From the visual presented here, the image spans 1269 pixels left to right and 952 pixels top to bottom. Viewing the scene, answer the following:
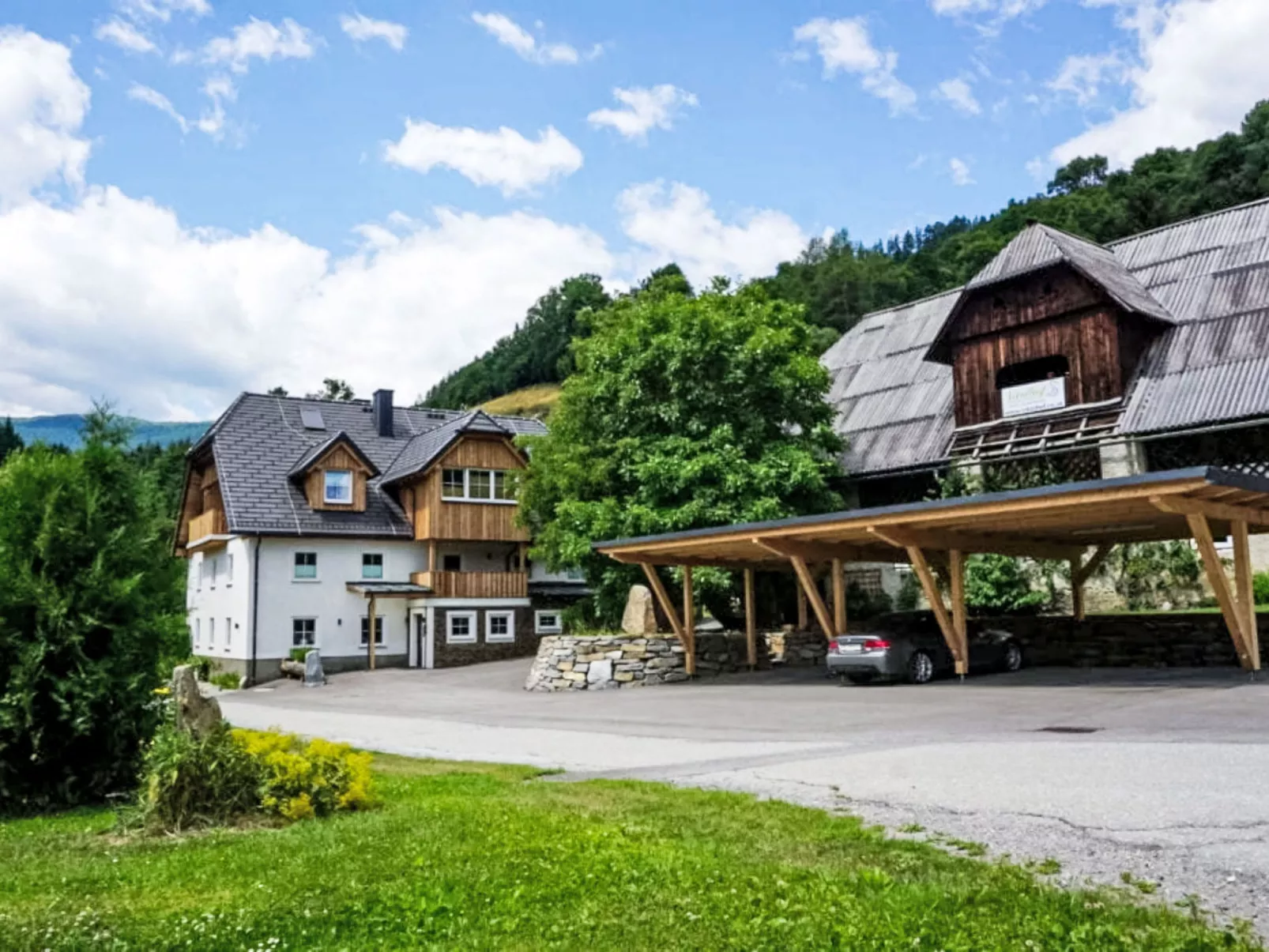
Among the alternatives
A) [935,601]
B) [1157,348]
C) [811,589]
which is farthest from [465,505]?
[1157,348]

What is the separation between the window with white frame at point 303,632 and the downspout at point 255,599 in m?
1.23

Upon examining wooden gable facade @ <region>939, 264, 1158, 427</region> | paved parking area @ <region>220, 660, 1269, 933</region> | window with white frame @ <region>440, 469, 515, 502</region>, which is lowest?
paved parking area @ <region>220, 660, 1269, 933</region>

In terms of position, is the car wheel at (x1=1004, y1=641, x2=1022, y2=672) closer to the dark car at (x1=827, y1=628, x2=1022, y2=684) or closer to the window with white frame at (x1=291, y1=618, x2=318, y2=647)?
the dark car at (x1=827, y1=628, x2=1022, y2=684)

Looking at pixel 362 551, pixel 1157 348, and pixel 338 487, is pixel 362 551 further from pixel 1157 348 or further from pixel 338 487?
pixel 1157 348

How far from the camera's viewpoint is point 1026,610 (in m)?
28.0

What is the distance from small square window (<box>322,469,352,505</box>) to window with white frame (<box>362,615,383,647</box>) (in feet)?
13.3

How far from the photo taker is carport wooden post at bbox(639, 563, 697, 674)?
25609 millimetres

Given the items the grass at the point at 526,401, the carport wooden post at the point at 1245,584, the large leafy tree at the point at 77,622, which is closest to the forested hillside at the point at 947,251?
the grass at the point at 526,401

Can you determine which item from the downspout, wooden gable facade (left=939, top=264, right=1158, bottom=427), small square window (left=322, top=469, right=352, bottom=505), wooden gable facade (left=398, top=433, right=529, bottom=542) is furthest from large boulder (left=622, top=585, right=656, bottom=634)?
small square window (left=322, top=469, right=352, bottom=505)

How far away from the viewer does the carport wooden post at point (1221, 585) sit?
16453mm

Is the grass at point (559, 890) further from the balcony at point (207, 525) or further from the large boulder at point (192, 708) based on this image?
the balcony at point (207, 525)

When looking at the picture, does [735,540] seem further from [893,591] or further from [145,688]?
[145,688]

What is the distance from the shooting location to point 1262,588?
23.8 m

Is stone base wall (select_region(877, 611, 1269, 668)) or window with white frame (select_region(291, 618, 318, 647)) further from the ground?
window with white frame (select_region(291, 618, 318, 647))
